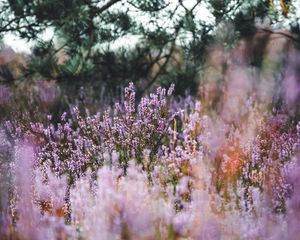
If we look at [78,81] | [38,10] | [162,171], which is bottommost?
[162,171]

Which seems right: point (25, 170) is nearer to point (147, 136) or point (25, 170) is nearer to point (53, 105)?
point (147, 136)

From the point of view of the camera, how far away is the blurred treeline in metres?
4.27

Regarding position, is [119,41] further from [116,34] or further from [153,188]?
[153,188]

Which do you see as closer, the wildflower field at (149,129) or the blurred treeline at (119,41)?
the wildflower field at (149,129)

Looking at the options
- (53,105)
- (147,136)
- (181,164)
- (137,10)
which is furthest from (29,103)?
(181,164)

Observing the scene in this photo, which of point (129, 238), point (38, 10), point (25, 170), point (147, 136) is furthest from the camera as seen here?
point (38, 10)

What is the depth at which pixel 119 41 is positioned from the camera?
5.01 m

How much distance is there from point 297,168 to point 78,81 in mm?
2564

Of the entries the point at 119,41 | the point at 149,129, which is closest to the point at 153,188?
the point at 149,129

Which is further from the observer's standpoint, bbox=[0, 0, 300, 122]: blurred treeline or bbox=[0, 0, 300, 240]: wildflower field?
bbox=[0, 0, 300, 122]: blurred treeline

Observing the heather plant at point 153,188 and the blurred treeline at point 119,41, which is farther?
the blurred treeline at point 119,41

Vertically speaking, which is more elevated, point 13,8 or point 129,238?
point 13,8

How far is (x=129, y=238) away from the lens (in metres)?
1.70

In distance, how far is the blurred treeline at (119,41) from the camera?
4.27 meters
